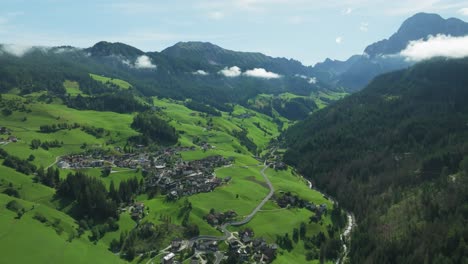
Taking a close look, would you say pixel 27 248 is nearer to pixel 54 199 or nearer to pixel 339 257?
pixel 54 199

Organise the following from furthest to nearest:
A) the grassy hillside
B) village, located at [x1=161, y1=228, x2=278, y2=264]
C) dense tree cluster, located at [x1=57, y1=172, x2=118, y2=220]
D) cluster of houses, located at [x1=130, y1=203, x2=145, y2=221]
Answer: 1. cluster of houses, located at [x1=130, y1=203, x2=145, y2=221]
2. dense tree cluster, located at [x1=57, y1=172, x2=118, y2=220]
3. village, located at [x1=161, y1=228, x2=278, y2=264]
4. the grassy hillside

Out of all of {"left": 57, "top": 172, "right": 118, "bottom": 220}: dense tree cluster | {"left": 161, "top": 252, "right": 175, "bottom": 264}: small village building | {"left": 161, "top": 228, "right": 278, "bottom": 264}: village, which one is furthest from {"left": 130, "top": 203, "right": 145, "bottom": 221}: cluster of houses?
{"left": 161, "top": 252, "right": 175, "bottom": 264}: small village building

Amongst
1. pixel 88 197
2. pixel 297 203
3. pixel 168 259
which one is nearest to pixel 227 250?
pixel 168 259

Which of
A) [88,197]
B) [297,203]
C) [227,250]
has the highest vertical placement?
[88,197]

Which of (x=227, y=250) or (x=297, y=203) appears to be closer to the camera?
(x=227, y=250)

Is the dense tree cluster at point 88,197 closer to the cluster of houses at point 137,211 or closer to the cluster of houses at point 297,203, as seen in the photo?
the cluster of houses at point 137,211

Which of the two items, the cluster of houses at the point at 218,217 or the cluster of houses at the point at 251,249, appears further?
the cluster of houses at the point at 218,217

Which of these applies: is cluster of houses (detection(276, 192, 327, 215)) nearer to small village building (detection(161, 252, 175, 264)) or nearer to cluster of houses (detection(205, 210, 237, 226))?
cluster of houses (detection(205, 210, 237, 226))

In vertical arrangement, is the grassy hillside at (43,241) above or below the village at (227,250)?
above

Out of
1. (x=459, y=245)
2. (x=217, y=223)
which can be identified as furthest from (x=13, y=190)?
(x=459, y=245)

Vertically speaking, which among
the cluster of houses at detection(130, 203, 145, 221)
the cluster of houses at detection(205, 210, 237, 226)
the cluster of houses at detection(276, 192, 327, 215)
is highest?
the cluster of houses at detection(130, 203, 145, 221)

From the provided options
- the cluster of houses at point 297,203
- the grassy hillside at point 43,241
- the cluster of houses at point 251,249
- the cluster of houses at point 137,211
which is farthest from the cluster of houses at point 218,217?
the grassy hillside at point 43,241

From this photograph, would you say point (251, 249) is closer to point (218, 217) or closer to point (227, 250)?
point (227, 250)

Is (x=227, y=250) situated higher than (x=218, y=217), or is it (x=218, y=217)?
(x=218, y=217)
